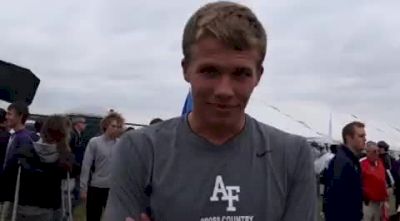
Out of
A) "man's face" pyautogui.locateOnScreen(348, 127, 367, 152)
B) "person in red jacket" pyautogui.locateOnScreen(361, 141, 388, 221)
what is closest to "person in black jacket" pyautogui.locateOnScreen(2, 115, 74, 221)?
"man's face" pyautogui.locateOnScreen(348, 127, 367, 152)

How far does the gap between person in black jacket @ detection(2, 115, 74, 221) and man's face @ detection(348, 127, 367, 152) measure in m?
3.42

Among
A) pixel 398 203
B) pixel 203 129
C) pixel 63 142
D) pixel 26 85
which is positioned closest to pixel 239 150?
pixel 203 129

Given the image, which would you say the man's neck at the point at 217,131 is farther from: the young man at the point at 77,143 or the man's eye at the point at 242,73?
the young man at the point at 77,143

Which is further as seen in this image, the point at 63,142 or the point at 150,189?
the point at 63,142

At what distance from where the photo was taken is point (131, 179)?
195 centimetres

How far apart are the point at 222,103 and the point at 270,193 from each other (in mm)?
271

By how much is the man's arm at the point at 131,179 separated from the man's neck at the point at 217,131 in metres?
0.14

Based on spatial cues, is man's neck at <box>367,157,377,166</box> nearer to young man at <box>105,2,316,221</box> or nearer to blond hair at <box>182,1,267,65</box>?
→ young man at <box>105,2,316,221</box>

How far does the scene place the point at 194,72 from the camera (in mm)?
1922

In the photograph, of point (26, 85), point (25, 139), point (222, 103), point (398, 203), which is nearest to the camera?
point (222, 103)

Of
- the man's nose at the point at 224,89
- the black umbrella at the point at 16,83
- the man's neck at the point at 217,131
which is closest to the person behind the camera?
the man's nose at the point at 224,89

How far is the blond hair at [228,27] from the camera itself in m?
1.87

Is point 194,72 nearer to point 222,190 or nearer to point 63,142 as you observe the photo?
point 222,190

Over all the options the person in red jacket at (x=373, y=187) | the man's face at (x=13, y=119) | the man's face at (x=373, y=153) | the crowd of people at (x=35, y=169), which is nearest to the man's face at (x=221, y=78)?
the crowd of people at (x=35, y=169)
